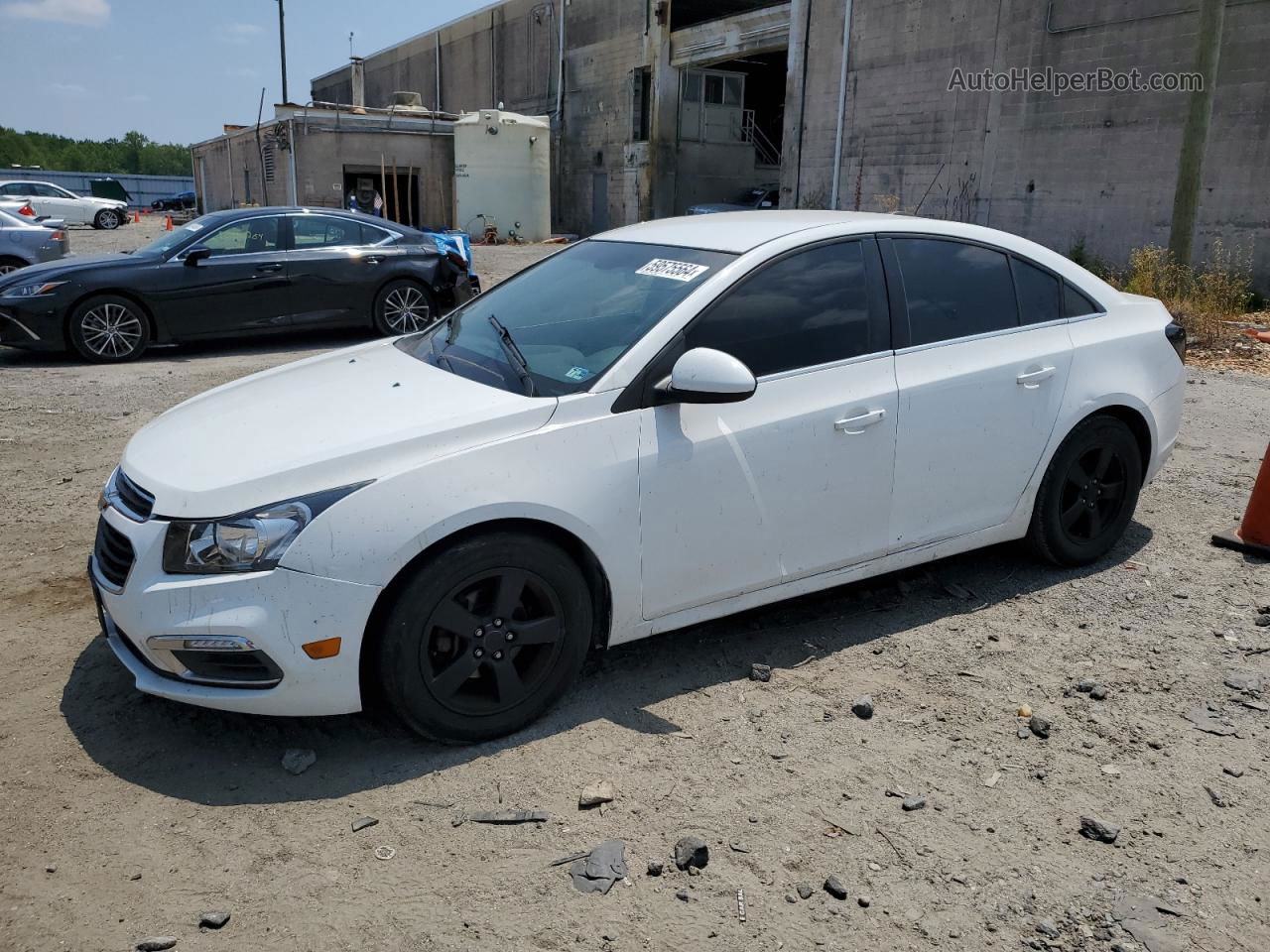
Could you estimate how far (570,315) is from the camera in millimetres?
3844

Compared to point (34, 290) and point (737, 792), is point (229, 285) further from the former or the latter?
point (737, 792)

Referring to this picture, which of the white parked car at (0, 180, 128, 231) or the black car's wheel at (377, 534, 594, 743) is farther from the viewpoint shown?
the white parked car at (0, 180, 128, 231)

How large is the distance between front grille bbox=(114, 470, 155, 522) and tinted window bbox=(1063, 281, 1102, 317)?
3.81 meters

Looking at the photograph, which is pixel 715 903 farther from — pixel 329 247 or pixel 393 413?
pixel 329 247

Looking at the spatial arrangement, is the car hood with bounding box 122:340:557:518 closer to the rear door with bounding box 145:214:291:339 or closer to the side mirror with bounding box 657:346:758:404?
the side mirror with bounding box 657:346:758:404

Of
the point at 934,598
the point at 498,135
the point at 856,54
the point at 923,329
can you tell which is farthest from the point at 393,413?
the point at 498,135

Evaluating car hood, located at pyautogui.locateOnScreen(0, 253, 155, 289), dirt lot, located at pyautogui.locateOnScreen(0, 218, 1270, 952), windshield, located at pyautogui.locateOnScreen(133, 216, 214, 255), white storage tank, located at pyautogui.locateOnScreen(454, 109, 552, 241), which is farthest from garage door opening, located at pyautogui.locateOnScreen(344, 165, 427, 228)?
dirt lot, located at pyautogui.locateOnScreen(0, 218, 1270, 952)

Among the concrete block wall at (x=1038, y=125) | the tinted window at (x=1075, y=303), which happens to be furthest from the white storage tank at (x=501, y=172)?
the tinted window at (x=1075, y=303)

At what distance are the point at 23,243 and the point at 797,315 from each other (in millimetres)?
14246

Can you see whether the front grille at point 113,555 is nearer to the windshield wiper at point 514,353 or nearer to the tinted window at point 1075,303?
the windshield wiper at point 514,353

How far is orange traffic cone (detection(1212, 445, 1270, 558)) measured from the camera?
4.88m

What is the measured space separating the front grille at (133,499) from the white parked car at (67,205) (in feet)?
115

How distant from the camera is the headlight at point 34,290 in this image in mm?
9500

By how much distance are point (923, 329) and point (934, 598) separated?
1239mm
